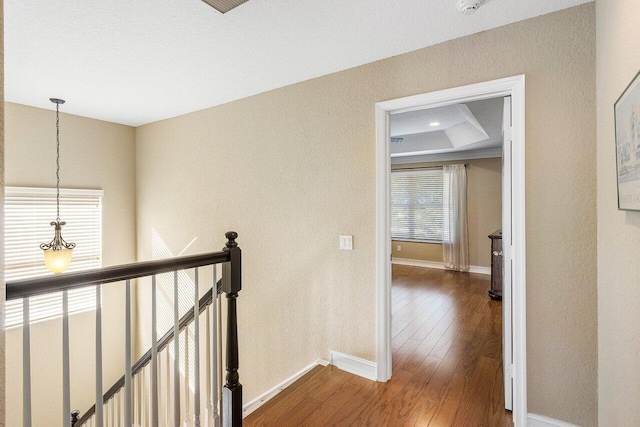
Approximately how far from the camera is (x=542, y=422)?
1.86 m

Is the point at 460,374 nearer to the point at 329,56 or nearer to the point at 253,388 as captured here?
the point at 253,388

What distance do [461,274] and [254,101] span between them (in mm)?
5375

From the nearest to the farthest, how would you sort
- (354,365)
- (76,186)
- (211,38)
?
(211,38), (354,365), (76,186)

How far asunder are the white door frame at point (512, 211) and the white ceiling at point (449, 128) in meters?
1.51

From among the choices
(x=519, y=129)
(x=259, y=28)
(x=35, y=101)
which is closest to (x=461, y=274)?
(x=519, y=129)

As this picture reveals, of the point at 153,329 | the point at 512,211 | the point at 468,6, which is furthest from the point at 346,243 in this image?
the point at 468,6

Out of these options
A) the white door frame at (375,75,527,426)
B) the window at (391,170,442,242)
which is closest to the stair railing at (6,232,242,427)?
the white door frame at (375,75,527,426)

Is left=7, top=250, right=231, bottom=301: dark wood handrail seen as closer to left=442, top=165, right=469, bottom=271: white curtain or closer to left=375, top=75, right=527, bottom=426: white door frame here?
left=375, top=75, right=527, bottom=426: white door frame

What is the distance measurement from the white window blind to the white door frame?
3.52 m

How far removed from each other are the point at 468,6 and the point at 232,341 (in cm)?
223

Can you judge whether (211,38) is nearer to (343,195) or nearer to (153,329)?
(343,195)

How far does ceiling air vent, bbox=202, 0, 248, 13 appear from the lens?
1750 mm

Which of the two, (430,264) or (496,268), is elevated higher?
(496,268)

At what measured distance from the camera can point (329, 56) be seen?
94.5 inches
